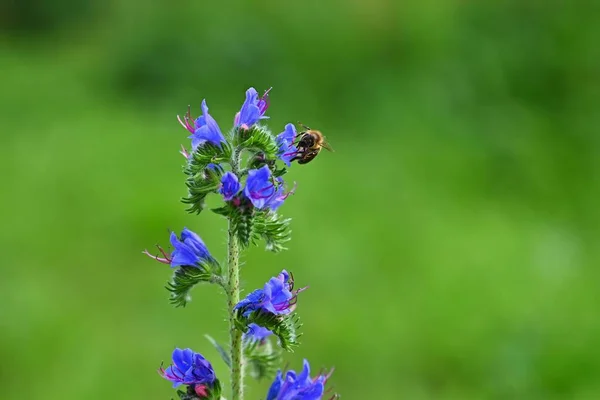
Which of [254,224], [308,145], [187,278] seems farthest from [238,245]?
[308,145]

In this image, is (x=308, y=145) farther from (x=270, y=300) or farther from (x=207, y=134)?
(x=270, y=300)

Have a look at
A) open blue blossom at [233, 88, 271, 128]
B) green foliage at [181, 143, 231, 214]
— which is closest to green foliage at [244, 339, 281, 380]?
green foliage at [181, 143, 231, 214]

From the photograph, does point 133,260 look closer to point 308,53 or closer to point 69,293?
point 69,293

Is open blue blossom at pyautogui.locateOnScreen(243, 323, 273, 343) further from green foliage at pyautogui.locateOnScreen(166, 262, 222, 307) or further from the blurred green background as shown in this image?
the blurred green background

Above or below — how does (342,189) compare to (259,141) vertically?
above

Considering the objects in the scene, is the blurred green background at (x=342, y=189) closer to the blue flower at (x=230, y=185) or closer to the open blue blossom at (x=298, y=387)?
the open blue blossom at (x=298, y=387)

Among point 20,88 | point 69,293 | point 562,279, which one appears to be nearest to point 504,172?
point 562,279

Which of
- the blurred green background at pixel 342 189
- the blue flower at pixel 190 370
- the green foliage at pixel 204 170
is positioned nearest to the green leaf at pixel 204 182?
the green foliage at pixel 204 170
